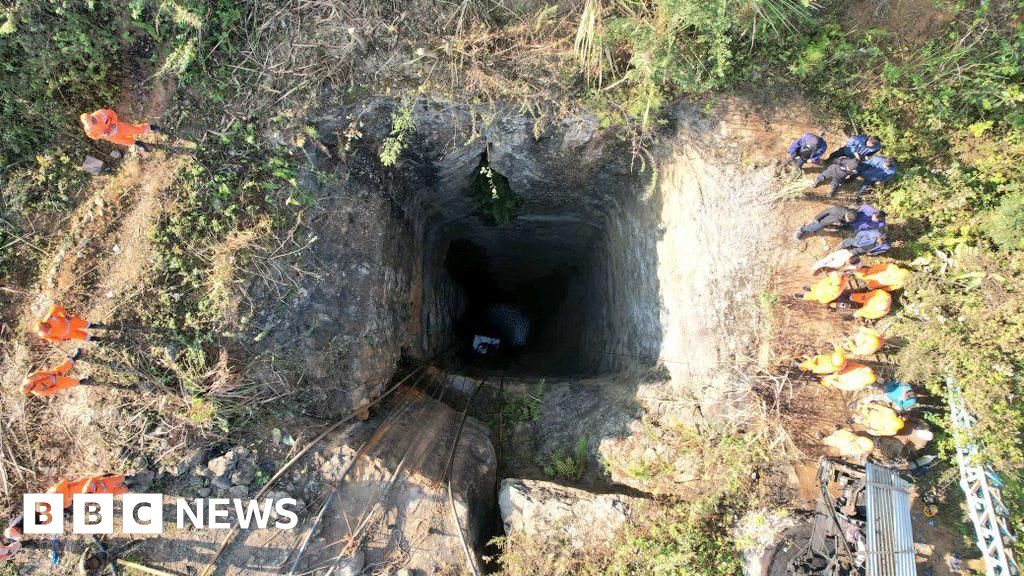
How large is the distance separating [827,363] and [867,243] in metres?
1.32

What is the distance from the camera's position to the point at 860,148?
16.7 feet

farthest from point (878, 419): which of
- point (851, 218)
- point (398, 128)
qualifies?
point (398, 128)

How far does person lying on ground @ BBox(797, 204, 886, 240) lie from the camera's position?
16.6 ft

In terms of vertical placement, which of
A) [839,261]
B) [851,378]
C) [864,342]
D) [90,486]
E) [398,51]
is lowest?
[90,486]

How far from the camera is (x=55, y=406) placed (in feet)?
17.2

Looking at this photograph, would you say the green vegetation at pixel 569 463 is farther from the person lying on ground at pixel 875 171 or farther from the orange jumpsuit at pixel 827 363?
the person lying on ground at pixel 875 171

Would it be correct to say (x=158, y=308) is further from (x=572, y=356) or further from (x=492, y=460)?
(x=572, y=356)

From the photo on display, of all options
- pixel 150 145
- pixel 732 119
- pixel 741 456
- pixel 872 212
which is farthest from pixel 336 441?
pixel 872 212

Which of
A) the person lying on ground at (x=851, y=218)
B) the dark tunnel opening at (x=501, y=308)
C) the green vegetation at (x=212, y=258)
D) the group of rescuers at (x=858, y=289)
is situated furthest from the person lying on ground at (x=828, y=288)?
the dark tunnel opening at (x=501, y=308)

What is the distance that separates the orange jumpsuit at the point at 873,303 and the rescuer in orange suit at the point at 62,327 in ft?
26.8

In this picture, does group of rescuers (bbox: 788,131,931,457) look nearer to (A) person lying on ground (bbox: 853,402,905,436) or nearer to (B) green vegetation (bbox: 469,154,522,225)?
(A) person lying on ground (bbox: 853,402,905,436)

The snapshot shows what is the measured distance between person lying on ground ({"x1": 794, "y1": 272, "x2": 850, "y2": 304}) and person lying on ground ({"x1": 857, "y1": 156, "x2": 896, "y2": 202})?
3.63 feet

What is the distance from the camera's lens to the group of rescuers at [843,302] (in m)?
4.88

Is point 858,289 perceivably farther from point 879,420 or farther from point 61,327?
point 61,327
